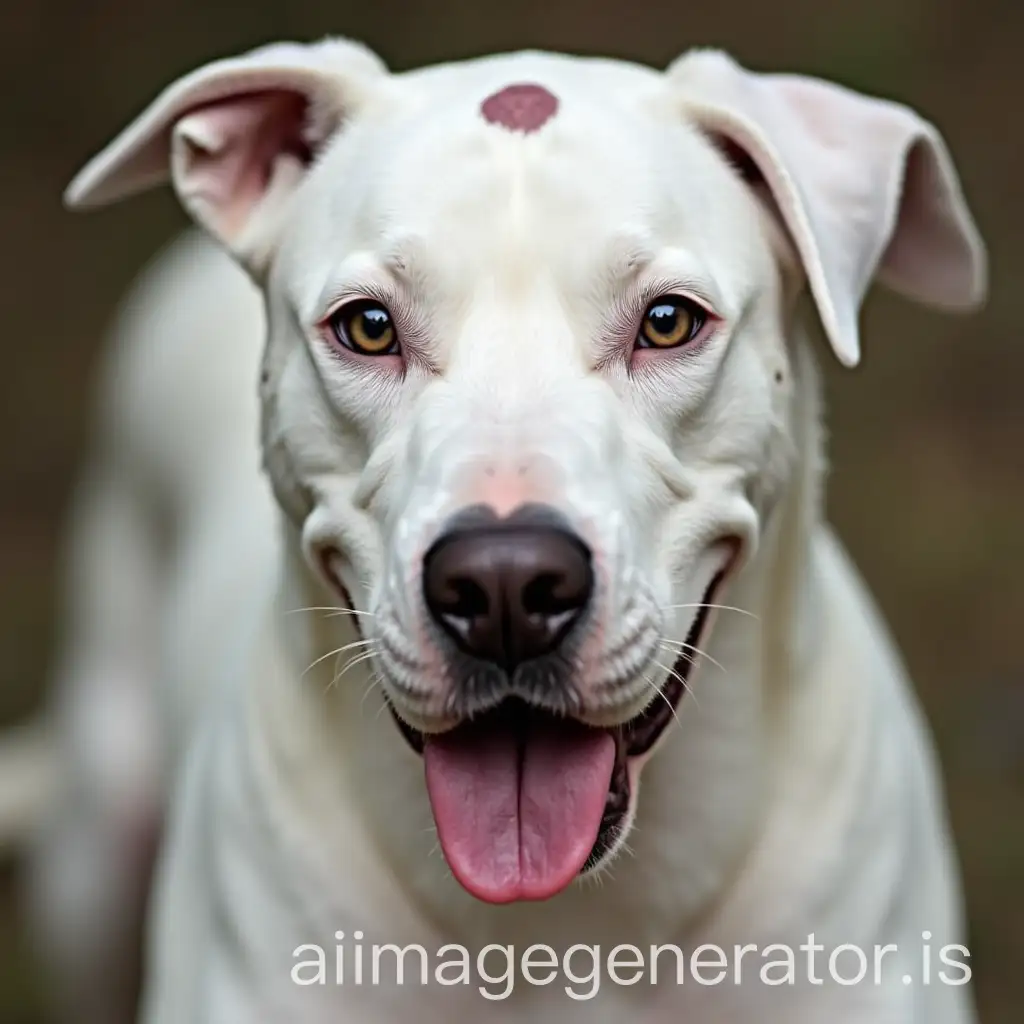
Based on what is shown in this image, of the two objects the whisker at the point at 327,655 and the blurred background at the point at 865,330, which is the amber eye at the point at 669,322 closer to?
the whisker at the point at 327,655

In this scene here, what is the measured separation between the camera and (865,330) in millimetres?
7441

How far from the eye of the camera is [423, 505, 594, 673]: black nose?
7.90 feet

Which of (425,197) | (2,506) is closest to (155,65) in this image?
(2,506)

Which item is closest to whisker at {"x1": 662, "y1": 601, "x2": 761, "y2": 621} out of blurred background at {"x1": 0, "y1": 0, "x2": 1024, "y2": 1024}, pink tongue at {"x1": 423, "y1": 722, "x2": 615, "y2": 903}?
pink tongue at {"x1": 423, "y1": 722, "x2": 615, "y2": 903}

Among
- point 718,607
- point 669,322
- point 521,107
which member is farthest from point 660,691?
point 521,107

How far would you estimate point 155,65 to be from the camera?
8766 mm

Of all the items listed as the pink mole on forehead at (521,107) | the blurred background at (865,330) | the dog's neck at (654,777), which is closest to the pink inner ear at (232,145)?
the pink mole on forehead at (521,107)

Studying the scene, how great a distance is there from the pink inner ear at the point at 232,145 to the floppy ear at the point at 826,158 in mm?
604

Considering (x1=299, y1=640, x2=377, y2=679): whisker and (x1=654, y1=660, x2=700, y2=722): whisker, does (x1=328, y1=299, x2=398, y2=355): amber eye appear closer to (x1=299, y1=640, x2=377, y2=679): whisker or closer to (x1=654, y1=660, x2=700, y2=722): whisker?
(x1=299, y1=640, x2=377, y2=679): whisker

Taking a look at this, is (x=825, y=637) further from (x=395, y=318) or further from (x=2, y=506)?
(x=2, y=506)

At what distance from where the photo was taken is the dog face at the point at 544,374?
2.50m

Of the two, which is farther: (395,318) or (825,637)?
(825,637)

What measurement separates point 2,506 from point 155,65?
97.2 inches

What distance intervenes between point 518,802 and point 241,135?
3.83ft
